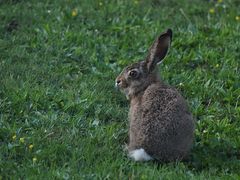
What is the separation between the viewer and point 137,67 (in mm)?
7449

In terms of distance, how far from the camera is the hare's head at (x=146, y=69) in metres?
7.36

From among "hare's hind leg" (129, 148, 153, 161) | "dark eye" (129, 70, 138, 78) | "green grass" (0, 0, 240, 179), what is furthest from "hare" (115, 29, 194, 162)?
"dark eye" (129, 70, 138, 78)

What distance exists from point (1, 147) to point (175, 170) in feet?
5.51

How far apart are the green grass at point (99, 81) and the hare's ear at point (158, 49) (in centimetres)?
66

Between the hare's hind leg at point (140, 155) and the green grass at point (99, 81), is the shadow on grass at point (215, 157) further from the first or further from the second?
the hare's hind leg at point (140, 155)

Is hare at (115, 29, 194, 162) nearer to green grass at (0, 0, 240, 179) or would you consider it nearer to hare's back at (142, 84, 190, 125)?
hare's back at (142, 84, 190, 125)

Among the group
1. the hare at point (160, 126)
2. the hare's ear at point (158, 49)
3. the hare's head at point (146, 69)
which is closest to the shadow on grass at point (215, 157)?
the hare at point (160, 126)

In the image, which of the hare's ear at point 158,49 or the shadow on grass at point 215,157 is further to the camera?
the hare's ear at point 158,49

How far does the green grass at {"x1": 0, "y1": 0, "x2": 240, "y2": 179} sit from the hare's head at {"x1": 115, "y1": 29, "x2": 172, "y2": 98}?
36 centimetres

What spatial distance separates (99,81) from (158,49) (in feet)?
3.43

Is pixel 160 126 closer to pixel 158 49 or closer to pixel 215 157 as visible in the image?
pixel 215 157

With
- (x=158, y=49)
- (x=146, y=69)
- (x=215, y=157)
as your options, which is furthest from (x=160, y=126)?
(x=158, y=49)

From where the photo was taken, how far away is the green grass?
6438mm

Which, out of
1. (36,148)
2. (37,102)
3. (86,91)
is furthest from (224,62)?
(36,148)
